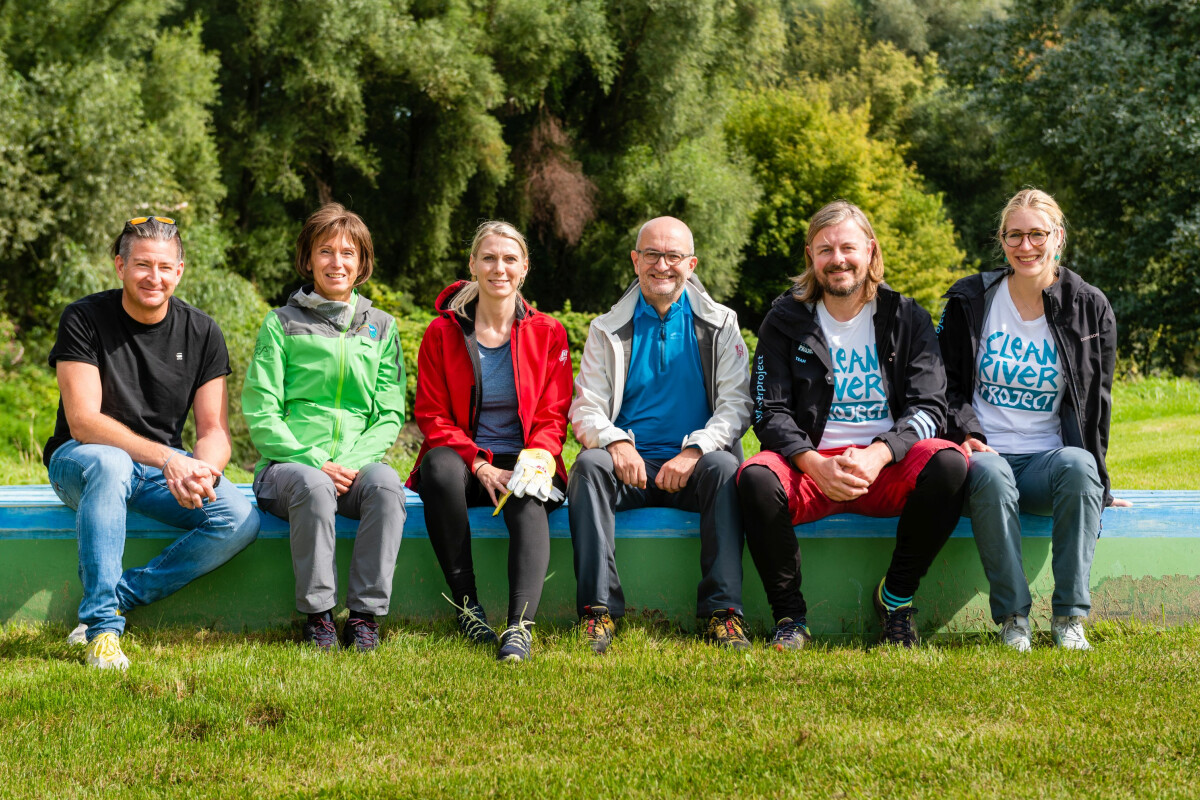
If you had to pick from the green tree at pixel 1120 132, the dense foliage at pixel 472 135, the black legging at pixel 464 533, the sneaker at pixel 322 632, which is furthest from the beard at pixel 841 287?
the green tree at pixel 1120 132

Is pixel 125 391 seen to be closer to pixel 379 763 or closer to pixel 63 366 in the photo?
pixel 63 366

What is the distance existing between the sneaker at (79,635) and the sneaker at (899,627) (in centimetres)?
282

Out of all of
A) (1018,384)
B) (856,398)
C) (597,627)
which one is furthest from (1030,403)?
(597,627)

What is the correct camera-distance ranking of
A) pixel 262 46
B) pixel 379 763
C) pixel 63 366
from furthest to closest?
pixel 262 46, pixel 63 366, pixel 379 763

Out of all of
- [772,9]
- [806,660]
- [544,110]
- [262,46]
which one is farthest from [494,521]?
[772,9]

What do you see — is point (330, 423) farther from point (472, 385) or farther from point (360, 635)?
point (360, 635)

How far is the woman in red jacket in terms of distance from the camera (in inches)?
143

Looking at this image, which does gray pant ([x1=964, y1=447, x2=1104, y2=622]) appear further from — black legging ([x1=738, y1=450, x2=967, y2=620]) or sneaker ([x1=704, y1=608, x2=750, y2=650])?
sneaker ([x1=704, y1=608, x2=750, y2=650])

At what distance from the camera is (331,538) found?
3604mm

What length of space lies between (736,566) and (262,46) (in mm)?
14779

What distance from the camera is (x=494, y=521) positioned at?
3.85 m

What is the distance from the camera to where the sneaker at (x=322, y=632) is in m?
3.52

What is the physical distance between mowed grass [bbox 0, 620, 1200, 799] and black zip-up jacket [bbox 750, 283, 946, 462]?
83 centimetres

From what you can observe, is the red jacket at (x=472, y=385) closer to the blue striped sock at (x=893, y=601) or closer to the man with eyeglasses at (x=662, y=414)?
the man with eyeglasses at (x=662, y=414)
